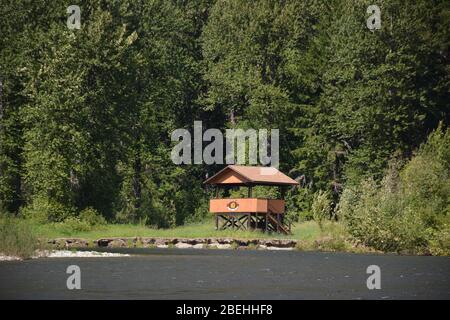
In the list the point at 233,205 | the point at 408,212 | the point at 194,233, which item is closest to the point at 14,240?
the point at 194,233

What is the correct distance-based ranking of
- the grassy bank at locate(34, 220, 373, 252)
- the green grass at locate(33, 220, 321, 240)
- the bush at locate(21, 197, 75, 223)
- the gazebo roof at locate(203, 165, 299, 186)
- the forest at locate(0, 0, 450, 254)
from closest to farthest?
the grassy bank at locate(34, 220, 373, 252) → the green grass at locate(33, 220, 321, 240) → the bush at locate(21, 197, 75, 223) → the gazebo roof at locate(203, 165, 299, 186) → the forest at locate(0, 0, 450, 254)

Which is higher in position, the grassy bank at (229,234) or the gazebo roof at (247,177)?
the gazebo roof at (247,177)

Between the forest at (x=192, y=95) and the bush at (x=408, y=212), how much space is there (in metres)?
3.42

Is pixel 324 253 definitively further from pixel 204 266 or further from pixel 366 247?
pixel 204 266

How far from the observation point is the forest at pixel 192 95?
2793 inches

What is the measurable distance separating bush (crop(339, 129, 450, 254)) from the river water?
2490 millimetres

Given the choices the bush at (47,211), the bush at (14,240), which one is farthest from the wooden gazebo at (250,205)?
the bush at (14,240)

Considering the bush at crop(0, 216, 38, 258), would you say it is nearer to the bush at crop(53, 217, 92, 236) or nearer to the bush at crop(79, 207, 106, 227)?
the bush at crop(53, 217, 92, 236)

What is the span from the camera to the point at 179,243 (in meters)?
62.6

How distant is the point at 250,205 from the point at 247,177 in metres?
1.91

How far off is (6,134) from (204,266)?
33.0 m

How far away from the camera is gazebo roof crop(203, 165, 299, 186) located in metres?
68.0

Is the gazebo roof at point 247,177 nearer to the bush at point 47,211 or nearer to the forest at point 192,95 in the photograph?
the forest at point 192,95

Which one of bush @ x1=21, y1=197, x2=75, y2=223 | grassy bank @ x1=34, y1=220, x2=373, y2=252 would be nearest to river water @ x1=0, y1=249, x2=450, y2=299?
grassy bank @ x1=34, y1=220, x2=373, y2=252
